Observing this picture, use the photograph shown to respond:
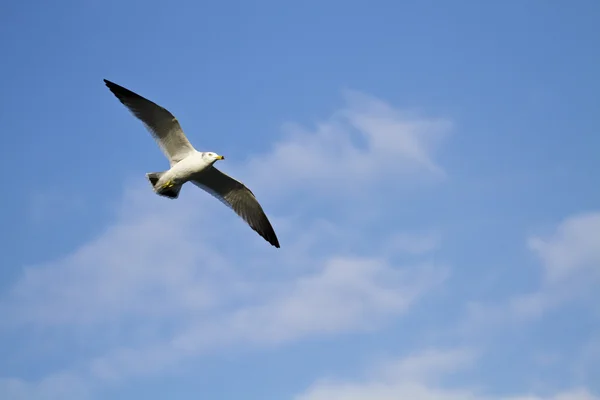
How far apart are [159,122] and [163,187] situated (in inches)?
65.1

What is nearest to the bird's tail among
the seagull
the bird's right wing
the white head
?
the seagull

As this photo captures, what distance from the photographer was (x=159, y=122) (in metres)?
18.5

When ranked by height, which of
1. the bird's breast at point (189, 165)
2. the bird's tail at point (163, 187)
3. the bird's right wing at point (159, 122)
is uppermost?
the bird's right wing at point (159, 122)

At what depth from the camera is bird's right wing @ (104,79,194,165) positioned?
18250 millimetres

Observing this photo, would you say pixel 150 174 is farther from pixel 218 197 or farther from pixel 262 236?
pixel 262 236

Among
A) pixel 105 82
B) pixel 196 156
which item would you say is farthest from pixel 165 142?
pixel 105 82

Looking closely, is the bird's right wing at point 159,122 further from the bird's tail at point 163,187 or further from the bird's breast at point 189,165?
the bird's tail at point 163,187

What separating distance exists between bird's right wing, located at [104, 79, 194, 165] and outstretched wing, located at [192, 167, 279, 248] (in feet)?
5.12

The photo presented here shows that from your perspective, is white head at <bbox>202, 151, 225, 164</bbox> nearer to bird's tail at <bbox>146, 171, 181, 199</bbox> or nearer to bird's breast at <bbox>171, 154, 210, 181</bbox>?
bird's breast at <bbox>171, 154, 210, 181</bbox>

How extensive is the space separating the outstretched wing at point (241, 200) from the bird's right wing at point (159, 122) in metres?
1.56

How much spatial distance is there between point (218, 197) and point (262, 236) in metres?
1.62

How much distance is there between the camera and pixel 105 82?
61.4 feet

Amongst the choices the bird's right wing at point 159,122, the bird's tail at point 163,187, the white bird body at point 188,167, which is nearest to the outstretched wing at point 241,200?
the bird's tail at point 163,187

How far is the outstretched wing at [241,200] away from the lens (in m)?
20.5
